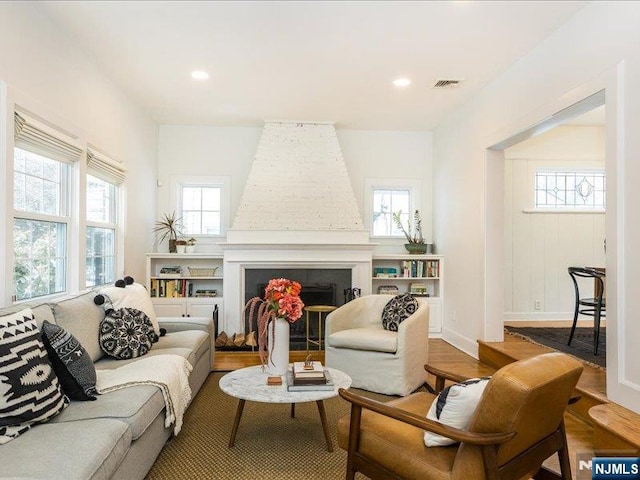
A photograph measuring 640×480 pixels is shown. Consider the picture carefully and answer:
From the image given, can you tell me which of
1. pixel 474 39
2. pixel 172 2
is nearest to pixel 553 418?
pixel 474 39

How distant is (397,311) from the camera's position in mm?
3996

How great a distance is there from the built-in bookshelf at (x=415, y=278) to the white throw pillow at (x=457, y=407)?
13.2 ft

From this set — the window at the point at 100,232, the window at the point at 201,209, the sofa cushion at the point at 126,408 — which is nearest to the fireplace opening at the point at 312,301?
the window at the point at 201,209

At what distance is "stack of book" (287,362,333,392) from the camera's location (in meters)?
2.53

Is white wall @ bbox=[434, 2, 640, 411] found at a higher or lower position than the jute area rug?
higher

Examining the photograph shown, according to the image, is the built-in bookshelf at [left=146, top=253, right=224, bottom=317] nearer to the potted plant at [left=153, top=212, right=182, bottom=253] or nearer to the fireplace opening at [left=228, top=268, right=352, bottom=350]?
the potted plant at [left=153, top=212, right=182, bottom=253]

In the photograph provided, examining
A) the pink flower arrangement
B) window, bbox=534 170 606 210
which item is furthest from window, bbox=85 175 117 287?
window, bbox=534 170 606 210

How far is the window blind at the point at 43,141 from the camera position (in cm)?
284

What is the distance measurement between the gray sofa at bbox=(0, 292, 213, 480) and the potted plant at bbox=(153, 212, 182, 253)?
110 inches

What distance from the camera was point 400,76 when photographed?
422 centimetres

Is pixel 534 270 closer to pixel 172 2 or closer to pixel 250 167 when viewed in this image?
pixel 250 167

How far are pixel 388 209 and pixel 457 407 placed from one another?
4797 millimetres

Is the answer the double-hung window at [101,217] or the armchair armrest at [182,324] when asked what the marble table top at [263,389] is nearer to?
the armchair armrest at [182,324]

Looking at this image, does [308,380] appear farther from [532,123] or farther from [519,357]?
[532,123]
